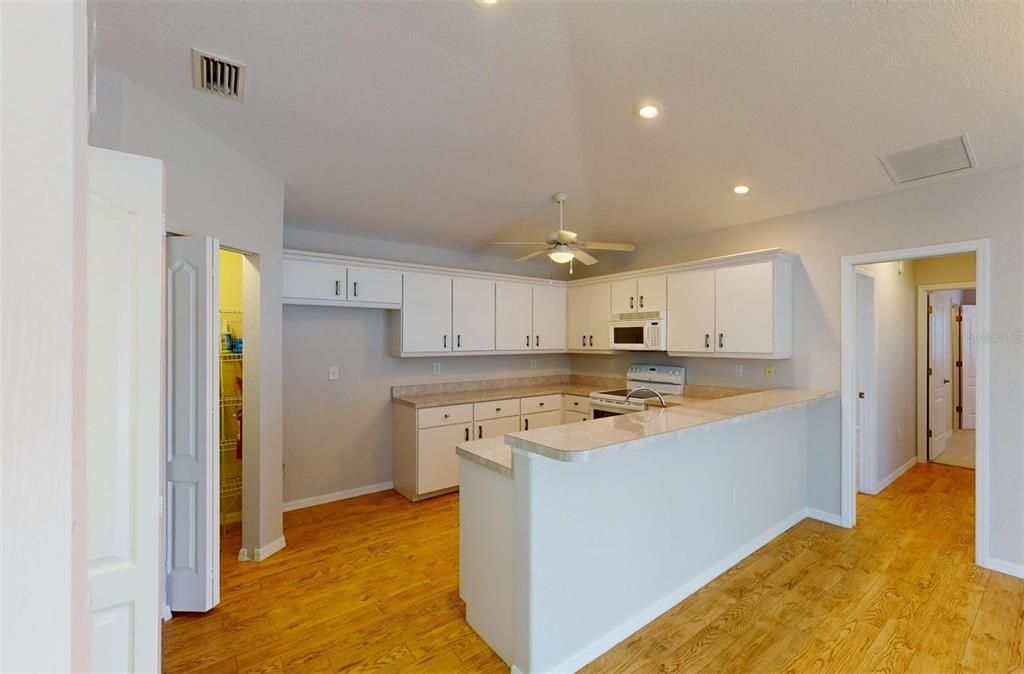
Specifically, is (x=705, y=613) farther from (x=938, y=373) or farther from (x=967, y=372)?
(x=967, y=372)

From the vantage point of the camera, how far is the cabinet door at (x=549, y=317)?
513cm

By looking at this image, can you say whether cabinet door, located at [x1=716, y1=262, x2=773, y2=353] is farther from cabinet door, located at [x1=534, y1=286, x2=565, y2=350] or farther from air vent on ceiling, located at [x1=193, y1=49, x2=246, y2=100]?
air vent on ceiling, located at [x1=193, y1=49, x2=246, y2=100]

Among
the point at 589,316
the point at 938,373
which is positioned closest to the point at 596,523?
the point at 589,316

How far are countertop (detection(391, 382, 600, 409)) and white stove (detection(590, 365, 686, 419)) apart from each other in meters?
0.34

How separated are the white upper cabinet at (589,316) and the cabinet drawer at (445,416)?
1668 mm

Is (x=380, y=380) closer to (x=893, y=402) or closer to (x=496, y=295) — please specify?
(x=496, y=295)

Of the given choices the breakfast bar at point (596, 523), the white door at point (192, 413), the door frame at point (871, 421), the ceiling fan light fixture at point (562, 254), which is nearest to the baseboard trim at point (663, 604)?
the breakfast bar at point (596, 523)

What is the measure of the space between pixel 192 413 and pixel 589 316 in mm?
3898

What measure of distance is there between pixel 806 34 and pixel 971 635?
2.94 m

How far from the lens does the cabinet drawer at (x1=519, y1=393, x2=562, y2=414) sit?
15.4 feet

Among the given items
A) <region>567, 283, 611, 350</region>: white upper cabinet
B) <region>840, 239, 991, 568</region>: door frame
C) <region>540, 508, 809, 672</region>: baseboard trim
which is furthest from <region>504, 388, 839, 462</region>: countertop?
<region>567, 283, 611, 350</region>: white upper cabinet

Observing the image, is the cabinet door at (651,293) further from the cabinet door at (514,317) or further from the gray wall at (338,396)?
the gray wall at (338,396)

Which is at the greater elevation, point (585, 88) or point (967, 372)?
point (585, 88)

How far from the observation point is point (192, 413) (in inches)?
88.7
